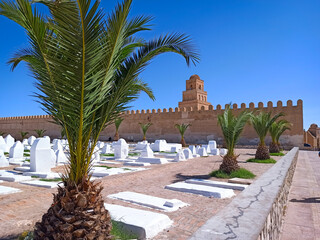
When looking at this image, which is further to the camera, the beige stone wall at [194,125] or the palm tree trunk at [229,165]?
the beige stone wall at [194,125]

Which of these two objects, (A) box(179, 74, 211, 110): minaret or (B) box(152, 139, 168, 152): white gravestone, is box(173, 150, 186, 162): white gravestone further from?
(A) box(179, 74, 211, 110): minaret

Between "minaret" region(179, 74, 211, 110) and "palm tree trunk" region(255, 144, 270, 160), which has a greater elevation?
"minaret" region(179, 74, 211, 110)

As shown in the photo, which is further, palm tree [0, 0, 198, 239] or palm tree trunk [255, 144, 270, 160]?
palm tree trunk [255, 144, 270, 160]

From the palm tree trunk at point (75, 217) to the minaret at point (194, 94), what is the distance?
33.2 m

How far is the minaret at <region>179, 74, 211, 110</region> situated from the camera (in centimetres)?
3588

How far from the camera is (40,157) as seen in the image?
303 inches

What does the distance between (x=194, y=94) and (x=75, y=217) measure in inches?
1377

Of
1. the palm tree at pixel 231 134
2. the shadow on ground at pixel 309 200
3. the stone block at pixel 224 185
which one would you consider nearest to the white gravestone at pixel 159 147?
the palm tree at pixel 231 134

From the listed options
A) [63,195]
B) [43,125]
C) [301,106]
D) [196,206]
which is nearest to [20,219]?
[63,195]

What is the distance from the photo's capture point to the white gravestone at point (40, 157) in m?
7.62

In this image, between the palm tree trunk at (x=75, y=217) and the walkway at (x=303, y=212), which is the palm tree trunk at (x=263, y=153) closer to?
the walkway at (x=303, y=212)

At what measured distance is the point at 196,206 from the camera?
427 centimetres

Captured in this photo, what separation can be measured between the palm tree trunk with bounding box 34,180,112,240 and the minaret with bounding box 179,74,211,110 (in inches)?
1308

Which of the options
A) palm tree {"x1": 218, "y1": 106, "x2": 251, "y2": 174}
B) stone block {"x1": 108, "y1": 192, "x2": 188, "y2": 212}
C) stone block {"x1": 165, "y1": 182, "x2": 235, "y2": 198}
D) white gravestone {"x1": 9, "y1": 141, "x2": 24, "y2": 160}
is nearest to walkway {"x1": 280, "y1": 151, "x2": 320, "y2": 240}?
stone block {"x1": 165, "y1": 182, "x2": 235, "y2": 198}
